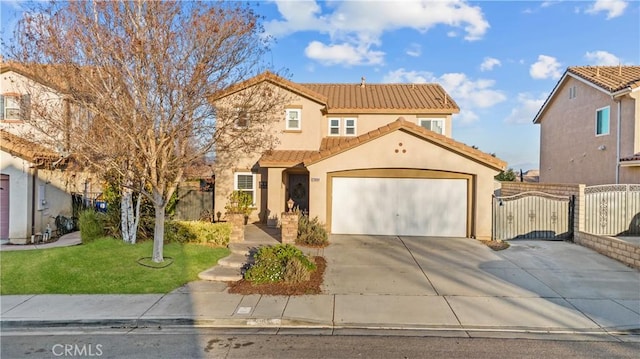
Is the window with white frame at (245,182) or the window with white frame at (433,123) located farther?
the window with white frame at (433,123)

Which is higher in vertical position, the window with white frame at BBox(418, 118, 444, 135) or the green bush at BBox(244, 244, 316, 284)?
the window with white frame at BBox(418, 118, 444, 135)

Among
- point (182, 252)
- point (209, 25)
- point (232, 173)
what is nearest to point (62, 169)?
point (232, 173)

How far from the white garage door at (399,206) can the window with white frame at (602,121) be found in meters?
9.26

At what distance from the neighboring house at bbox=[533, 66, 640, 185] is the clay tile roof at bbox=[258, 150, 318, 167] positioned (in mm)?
13631

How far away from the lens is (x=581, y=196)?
12195 mm

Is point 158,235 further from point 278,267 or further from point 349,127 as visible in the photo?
point 349,127

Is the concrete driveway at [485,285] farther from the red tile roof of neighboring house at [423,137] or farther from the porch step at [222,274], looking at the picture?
the red tile roof of neighboring house at [423,137]

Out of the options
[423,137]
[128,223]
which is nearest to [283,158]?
[423,137]

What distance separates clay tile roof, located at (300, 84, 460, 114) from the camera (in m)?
17.5

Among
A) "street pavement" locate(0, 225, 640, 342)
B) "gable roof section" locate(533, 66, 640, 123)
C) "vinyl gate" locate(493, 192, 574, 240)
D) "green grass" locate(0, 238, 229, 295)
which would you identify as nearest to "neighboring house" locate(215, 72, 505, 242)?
"vinyl gate" locate(493, 192, 574, 240)

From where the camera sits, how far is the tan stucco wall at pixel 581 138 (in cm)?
1585

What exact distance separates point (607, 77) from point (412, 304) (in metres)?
18.4

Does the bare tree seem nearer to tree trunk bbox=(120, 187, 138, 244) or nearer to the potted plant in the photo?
tree trunk bbox=(120, 187, 138, 244)

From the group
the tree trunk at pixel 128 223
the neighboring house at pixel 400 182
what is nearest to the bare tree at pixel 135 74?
the tree trunk at pixel 128 223
